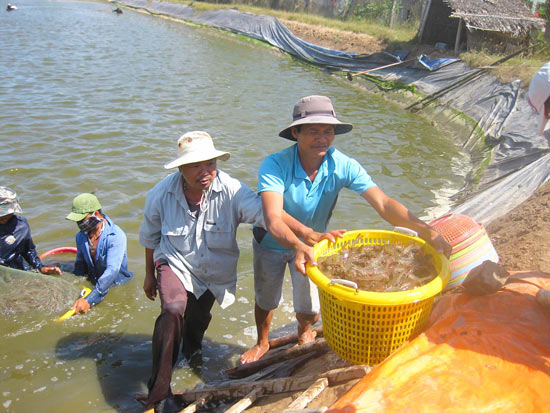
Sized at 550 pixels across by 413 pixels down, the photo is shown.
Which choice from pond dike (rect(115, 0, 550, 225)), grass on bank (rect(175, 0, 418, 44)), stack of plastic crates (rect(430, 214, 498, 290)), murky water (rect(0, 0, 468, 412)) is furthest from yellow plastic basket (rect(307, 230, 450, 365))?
grass on bank (rect(175, 0, 418, 44))

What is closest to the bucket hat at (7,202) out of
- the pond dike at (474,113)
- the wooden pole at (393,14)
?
the pond dike at (474,113)

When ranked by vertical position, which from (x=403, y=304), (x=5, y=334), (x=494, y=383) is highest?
(x=403, y=304)

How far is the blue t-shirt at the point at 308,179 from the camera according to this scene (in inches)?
130

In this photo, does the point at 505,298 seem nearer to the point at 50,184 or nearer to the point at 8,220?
the point at 8,220

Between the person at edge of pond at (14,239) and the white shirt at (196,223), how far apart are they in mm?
→ 2131

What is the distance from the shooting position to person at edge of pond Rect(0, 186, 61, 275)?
4.80 metres

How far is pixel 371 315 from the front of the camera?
97.2 inches

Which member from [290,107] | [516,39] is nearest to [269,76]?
[290,107]

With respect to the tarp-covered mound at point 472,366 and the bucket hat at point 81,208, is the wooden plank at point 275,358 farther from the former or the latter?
the bucket hat at point 81,208

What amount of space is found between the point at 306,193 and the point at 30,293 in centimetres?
320

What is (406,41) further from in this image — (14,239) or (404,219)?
(404,219)

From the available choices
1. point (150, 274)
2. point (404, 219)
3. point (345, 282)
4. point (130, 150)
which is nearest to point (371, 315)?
point (345, 282)

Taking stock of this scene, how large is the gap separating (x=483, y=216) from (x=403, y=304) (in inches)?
165

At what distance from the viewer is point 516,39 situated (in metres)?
16.6
